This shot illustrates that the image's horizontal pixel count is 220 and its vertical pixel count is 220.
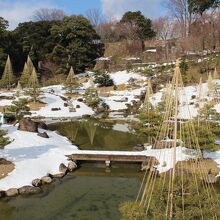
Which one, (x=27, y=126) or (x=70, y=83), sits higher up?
(x=70, y=83)

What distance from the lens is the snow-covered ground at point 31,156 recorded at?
45.5 feet

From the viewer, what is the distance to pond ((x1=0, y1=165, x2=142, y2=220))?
11.3m

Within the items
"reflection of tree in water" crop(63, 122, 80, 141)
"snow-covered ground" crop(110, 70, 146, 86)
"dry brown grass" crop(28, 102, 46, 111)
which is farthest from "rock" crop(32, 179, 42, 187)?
"snow-covered ground" crop(110, 70, 146, 86)

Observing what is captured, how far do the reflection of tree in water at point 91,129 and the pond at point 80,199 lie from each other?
22.1 ft

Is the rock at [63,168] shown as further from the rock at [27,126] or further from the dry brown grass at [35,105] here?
the dry brown grass at [35,105]

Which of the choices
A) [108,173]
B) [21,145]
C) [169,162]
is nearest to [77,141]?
[21,145]

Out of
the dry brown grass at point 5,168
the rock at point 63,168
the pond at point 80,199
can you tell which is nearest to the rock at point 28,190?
the pond at point 80,199

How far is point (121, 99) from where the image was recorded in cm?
3584

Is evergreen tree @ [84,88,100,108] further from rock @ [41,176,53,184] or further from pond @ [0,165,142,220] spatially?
rock @ [41,176,53,184]

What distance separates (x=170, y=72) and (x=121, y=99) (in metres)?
7.66

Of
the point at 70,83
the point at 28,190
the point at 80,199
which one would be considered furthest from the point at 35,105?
the point at 80,199

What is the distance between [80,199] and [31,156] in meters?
4.59

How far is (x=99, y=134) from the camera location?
23.9 meters

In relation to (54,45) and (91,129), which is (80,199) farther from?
(54,45)
